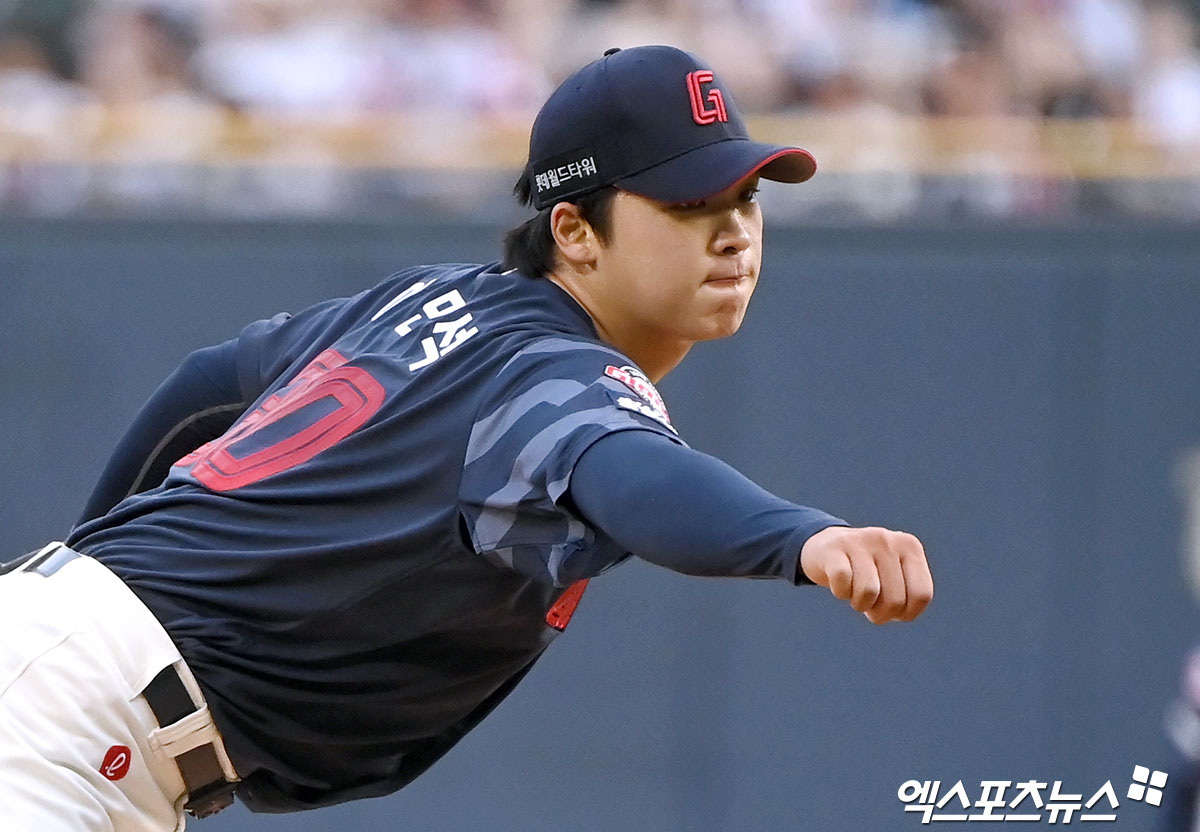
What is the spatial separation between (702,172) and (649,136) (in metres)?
0.09

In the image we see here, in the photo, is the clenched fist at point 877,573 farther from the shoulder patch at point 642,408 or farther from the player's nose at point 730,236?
the player's nose at point 730,236

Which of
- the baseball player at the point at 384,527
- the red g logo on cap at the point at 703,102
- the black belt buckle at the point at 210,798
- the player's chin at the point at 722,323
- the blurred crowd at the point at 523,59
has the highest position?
the blurred crowd at the point at 523,59

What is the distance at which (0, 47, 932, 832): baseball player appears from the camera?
2.20 meters

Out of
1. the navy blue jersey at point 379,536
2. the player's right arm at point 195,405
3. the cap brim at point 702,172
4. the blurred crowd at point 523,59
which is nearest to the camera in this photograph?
the navy blue jersey at point 379,536

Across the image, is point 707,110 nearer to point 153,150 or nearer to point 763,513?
point 763,513

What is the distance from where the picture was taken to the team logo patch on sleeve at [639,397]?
6.68 feet

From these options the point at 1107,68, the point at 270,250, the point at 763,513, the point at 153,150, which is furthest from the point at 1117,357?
the point at 763,513

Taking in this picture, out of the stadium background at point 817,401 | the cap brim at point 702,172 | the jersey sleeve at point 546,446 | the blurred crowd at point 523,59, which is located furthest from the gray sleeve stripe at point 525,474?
the blurred crowd at point 523,59

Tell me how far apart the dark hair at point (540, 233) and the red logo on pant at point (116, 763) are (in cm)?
85

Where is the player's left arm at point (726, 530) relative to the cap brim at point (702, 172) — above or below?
below

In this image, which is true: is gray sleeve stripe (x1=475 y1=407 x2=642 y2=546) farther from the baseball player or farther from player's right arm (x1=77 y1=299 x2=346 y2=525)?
player's right arm (x1=77 y1=299 x2=346 y2=525)

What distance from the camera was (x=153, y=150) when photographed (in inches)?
216

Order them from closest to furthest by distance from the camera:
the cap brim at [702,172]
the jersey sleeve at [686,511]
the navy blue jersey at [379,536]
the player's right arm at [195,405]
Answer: the jersey sleeve at [686,511]
the navy blue jersey at [379,536]
the cap brim at [702,172]
the player's right arm at [195,405]

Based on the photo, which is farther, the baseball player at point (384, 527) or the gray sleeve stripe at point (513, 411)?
the baseball player at point (384, 527)
